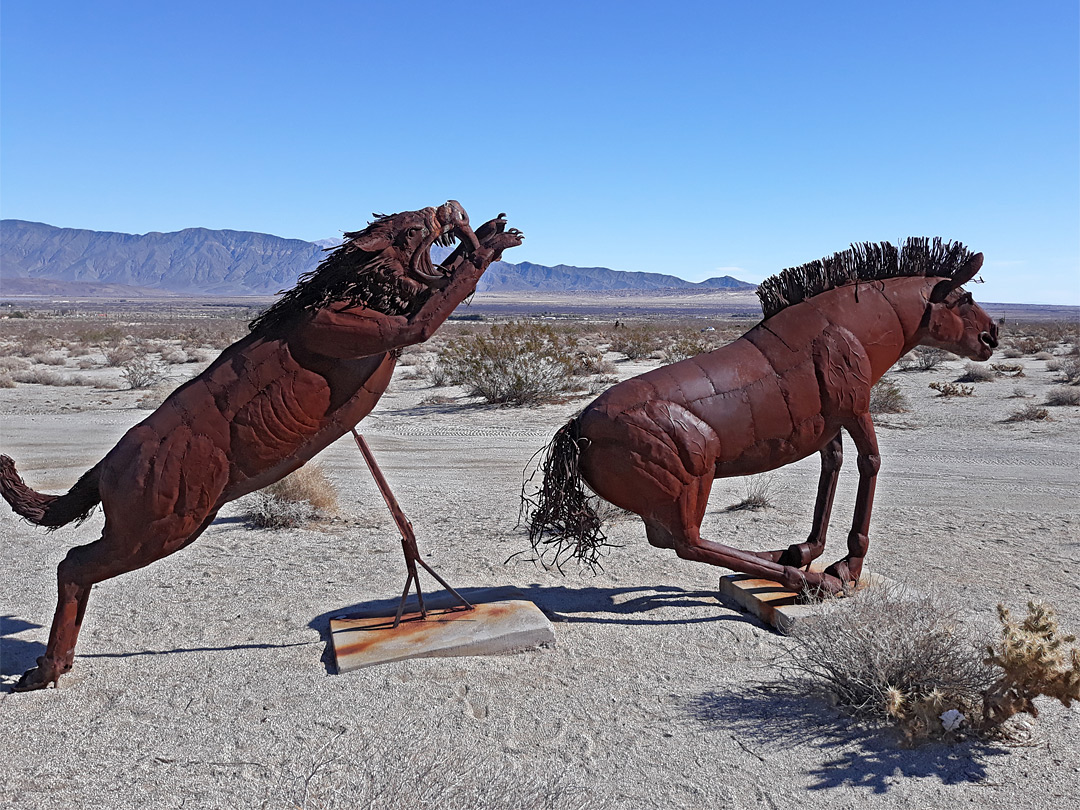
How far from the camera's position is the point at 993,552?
7.46m

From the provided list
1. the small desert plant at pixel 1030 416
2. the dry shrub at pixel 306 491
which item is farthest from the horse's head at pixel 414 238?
the small desert plant at pixel 1030 416

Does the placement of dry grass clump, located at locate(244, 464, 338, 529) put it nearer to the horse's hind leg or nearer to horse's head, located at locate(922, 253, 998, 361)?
the horse's hind leg

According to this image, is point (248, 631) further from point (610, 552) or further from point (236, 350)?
point (610, 552)

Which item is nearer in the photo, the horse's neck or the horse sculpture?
the horse sculpture

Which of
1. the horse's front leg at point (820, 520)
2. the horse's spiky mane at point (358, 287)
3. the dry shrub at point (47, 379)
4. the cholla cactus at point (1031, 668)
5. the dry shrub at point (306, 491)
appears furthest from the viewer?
the dry shrub at point (47, 379)

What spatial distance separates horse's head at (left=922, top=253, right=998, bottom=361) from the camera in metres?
5.83

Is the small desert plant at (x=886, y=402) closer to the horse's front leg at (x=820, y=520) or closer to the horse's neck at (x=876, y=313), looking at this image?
the horse's front leg at (x=820, y=520)

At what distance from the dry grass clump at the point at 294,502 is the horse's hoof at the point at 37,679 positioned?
12.0ft

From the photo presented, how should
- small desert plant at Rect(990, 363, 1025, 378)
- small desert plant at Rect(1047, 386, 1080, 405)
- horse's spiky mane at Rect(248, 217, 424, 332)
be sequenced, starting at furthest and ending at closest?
small desert plant at Rect(990, 363, 1025, 378), small desert plant at Rect(1047, 386, 1080, 405), horse's spiky mane at Rect(248, 217, 424, 332)

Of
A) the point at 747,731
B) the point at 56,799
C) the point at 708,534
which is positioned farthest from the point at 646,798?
the point at 708,534

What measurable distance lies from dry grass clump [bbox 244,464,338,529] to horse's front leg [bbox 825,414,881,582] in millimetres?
5134

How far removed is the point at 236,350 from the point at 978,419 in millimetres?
15324

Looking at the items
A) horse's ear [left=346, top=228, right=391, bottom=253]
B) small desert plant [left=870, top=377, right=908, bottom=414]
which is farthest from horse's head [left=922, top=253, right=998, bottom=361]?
small desert plant [left=870, top=377, right=908, bottom=414]

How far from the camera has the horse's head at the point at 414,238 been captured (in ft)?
15.3
